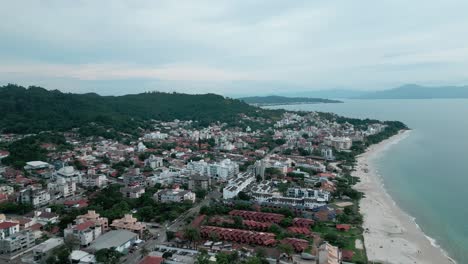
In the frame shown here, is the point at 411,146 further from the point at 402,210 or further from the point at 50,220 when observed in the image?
the point at 50,220

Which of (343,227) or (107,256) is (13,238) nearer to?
(107,256)

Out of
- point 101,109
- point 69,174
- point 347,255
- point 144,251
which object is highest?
point 101,109

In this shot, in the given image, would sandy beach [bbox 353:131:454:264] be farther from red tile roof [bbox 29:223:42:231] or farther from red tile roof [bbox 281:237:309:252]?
red tile roof [bbox 29:223:42:231]

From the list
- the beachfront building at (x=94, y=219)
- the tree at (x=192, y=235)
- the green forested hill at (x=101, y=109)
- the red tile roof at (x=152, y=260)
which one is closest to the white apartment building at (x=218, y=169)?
the beachfront building at (x=94, y=219)

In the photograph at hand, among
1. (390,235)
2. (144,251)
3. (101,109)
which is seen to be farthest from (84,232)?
(101,109)

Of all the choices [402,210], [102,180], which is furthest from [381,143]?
[102,180]

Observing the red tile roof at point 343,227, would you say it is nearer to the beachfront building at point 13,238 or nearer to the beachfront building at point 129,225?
the beachfront building at point 129,225
